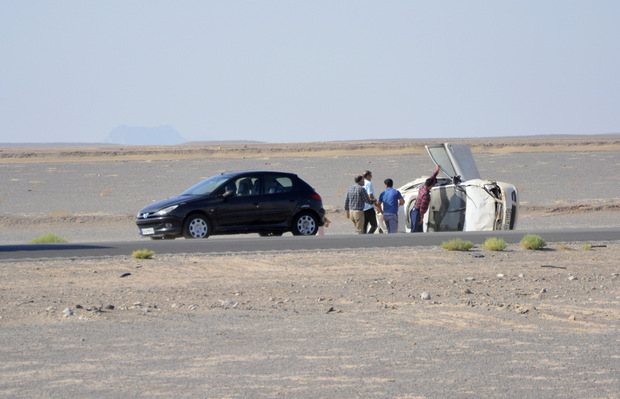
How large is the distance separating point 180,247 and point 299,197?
363 cm

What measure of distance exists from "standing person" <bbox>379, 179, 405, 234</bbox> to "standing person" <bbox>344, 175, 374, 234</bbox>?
15.0 inches

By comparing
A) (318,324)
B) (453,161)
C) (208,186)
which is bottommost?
(318,324)

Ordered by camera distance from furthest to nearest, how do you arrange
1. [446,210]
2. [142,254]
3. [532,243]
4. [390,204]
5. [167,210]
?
[446,210] < [390,204] < [167,210] < [532,243] < [142,254]

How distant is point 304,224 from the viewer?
20.4 metres

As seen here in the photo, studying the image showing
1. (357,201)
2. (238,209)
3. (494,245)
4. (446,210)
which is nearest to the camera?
(494,245)

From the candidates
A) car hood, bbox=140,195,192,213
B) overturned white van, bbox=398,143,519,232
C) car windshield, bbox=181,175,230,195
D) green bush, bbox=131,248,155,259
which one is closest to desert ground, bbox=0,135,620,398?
green bush, bbox=131,248,155,259

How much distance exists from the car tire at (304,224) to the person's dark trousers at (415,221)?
7.58 feet

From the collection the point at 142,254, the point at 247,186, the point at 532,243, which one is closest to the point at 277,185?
the point at 247,186

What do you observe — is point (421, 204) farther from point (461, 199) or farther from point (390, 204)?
point (461, 199)

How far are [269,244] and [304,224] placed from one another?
2.43 m

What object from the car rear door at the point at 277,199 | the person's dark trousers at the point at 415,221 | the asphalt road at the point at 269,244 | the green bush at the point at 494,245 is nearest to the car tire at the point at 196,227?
the asphalt road at the point at 269,244

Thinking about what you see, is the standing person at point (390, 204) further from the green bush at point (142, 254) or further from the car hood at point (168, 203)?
the green bush at point (142, 254)

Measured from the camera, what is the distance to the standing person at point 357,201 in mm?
20172

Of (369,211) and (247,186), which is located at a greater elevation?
(247,186)
